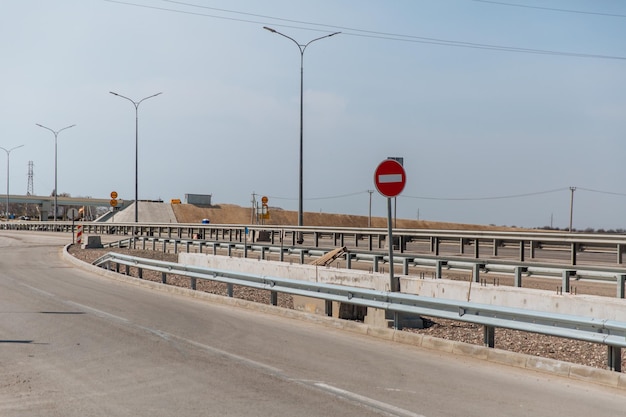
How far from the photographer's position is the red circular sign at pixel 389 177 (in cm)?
1208

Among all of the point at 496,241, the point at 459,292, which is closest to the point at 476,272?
the point at 459,292

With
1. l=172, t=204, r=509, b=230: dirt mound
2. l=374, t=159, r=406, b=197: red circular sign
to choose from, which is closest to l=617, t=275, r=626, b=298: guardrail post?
l=374, t=159, r=406, b=197: red circular sign

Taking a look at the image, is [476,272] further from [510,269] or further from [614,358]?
[614,358]

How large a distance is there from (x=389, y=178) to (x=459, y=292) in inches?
133

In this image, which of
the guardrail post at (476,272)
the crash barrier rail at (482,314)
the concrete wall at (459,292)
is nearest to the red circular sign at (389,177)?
the crash barrier rail at (482,314)

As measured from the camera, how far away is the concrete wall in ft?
35.8

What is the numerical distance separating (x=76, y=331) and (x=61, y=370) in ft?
11.1

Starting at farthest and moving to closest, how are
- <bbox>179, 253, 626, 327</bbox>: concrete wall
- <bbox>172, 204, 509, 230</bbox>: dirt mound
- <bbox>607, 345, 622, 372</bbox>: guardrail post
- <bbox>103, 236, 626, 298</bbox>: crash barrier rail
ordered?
<bbox>172, 204, 509, 230</bbox>: dirt mound → <bbox>103, 236, 626, 298</bbox>: crash barrier rail → <bbox>179, 253, 626, 327</bbox>: concrete wall → <bbox>607, 345, 622, 372</bbox>: guardrail post

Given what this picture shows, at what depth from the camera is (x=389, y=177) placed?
12164 millimetres

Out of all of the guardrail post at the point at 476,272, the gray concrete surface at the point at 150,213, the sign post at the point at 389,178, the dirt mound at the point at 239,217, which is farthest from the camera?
the dirt mound at the point at 239,217

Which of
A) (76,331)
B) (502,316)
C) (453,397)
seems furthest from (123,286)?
(453,397)

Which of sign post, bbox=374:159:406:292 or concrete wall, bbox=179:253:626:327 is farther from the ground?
sign post, bbox=374:159:406:292

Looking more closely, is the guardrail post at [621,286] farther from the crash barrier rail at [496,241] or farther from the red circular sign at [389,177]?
the red circular sign at [389,177]

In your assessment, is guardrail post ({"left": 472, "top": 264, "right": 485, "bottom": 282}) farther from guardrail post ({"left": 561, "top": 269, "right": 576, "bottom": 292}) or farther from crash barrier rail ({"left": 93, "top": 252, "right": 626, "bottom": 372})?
crash barrier rail ({"left": 93, "top": 252, "right": 626, "bottom": 372})
